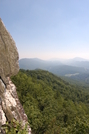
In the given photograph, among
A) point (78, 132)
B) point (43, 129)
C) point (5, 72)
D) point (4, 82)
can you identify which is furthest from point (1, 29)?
point (43, 129)

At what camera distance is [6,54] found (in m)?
7.90

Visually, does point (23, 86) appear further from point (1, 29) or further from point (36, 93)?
point (1, 29)

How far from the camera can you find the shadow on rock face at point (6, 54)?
767 centimetres

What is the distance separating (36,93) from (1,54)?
29518mm

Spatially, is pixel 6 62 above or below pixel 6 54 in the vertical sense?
below

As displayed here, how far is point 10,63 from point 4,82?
162cm

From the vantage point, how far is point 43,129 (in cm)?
1866

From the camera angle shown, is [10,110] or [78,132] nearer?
[10,110]

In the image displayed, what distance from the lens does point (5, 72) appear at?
26.3ft

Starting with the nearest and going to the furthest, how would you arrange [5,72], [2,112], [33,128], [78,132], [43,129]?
[2,112] → [5,72] → [78,132] → [33,128] → [43,129]

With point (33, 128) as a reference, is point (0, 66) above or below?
above

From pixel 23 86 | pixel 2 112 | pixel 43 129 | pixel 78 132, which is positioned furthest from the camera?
pixel 23 86

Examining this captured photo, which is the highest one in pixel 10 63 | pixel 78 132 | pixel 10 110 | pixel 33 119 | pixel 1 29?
pixel 1 29

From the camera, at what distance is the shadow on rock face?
7.67 meters
